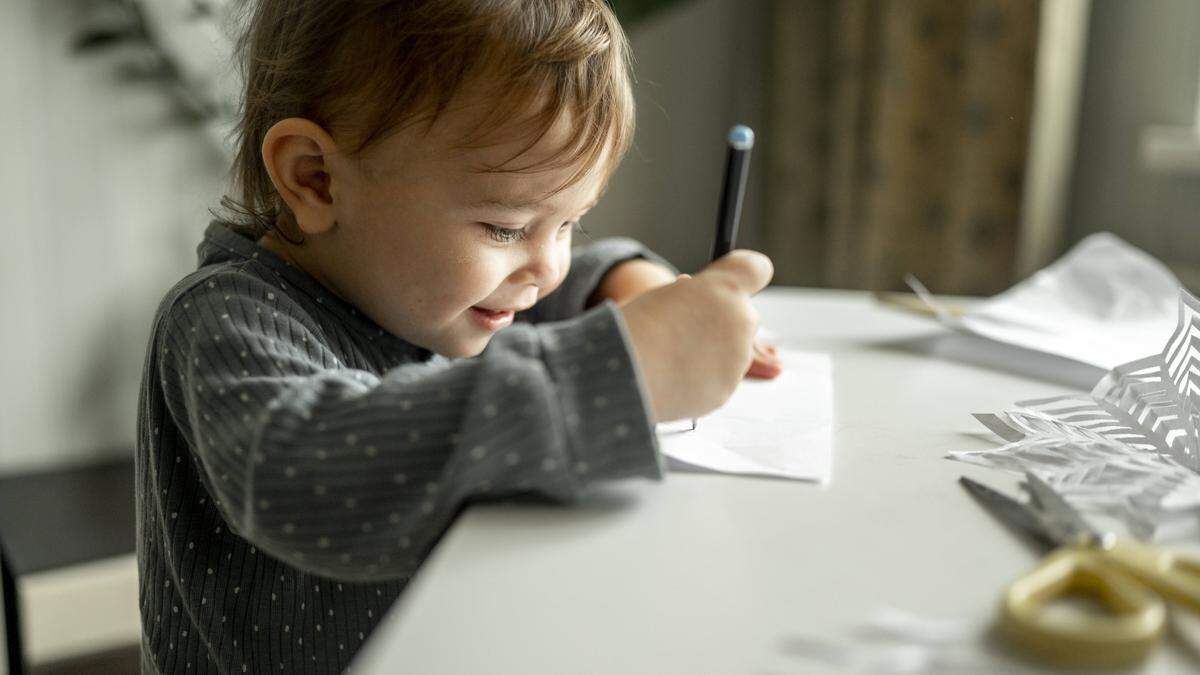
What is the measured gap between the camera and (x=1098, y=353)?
70 cm

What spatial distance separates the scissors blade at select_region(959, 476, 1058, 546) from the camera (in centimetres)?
41

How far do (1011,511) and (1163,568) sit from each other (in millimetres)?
75

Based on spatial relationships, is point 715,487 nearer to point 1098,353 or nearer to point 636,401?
point 636,401

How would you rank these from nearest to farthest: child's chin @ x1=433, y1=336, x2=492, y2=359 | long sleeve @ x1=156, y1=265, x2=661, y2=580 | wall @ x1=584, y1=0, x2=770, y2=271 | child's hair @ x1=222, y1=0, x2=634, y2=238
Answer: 1. long sleeve @ x1=156, y1=265, x2=661, y2=580
2. child's hair @ x1=222, y1=0, x2=634, y2=238
3. child's chin @ x1=433, y1=336, x2=492, y2=359
4. wall @ x1=584, y1=0, x2=770, y2=271

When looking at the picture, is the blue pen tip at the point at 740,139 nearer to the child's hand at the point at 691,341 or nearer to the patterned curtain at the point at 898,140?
the child's hand at the point at 691,341

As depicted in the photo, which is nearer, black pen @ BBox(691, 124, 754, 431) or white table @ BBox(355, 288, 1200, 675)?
white table @ BBox(355, 288, 1200, 675)

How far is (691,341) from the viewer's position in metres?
0.48

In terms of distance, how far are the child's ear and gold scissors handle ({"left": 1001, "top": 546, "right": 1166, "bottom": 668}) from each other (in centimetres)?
44

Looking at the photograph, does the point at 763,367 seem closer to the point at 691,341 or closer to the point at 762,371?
the point at 762,371

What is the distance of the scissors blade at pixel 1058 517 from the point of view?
383 mm

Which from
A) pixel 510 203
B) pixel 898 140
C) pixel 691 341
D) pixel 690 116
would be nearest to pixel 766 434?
pixel 691 341

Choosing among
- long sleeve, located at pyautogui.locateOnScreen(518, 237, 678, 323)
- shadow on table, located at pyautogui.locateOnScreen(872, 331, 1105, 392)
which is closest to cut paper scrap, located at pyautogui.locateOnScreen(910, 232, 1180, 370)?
shadow on table, located at pyautogui.locateOnScreen(872, 331, 1105, 392)

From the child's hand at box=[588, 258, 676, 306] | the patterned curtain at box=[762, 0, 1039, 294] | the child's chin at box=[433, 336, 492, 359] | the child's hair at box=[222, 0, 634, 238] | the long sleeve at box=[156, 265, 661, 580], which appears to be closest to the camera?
the long sleeve at box=[156, 265, 661, 580]

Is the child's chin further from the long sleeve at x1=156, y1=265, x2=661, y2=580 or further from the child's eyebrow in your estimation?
the long sleeve at x1=156, y1=265, x2=661, y2=580
